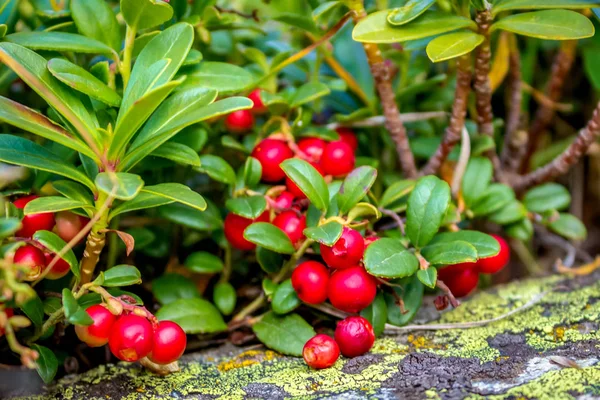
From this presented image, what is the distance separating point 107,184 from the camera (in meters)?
1.14

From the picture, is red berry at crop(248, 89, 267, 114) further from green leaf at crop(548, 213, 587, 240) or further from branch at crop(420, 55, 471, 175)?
green leaf at crop(548, 213, 587, 240)

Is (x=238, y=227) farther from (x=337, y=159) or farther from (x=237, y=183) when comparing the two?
(x=337, y=159)

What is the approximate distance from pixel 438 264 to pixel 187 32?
2.58 ft

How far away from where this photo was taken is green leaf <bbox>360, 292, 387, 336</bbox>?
58.6 inches

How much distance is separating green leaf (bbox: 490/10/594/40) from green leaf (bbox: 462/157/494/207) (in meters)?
0.46

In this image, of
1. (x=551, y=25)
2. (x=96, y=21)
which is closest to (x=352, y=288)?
(x=551, y=25)

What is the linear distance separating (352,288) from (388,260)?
4.1 inches

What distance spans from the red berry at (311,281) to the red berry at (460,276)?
1.02 feet

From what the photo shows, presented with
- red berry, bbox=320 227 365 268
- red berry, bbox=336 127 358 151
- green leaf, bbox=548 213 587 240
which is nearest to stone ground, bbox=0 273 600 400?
red berry, bbox=320 227 365 268

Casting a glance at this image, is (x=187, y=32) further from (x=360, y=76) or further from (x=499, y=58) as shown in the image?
(x=499, y=58)

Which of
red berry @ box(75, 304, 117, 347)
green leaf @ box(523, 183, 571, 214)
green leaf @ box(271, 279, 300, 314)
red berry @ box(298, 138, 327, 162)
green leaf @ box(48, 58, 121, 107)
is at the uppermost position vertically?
green leaf @ box(48, 58, 121, 107)

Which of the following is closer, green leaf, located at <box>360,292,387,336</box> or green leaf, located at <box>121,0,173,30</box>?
green leaf, located at <box>121,0,173,30</box>

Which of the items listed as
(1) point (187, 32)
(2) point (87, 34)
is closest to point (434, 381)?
(1) point (187, 32)

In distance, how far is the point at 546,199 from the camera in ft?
6.61
